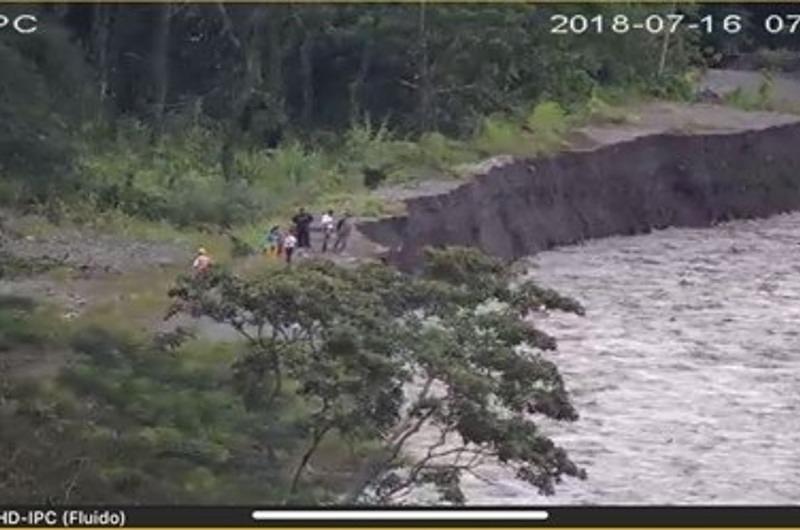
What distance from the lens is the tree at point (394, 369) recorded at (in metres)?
5.21

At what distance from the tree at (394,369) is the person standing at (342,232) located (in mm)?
586

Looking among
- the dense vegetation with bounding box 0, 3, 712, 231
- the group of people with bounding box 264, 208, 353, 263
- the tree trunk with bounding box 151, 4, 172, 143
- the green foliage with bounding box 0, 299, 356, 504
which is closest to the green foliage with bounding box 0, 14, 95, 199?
the dense vegetation with bounding box 0, 3, 712, 231

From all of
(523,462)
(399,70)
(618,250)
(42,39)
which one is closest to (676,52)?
(399,70)

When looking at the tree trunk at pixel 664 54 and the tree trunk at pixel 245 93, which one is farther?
the tree trunk at pixel 245 93

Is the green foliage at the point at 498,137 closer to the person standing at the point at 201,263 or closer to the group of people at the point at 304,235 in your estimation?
the group of people at the point at 304,235

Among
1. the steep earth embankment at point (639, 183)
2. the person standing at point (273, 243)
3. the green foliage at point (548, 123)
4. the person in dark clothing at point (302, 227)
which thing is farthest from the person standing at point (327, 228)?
the green foliage at point (548, 123)

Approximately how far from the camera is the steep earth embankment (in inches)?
314

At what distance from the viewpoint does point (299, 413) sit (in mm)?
5344

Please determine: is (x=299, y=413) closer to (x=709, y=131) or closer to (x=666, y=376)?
(x=666, y=376)

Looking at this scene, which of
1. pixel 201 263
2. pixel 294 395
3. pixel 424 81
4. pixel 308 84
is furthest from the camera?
pixel 424 81

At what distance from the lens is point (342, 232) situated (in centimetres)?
617

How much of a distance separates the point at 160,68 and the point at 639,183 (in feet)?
12.3

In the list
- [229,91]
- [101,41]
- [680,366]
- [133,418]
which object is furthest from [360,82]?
[680,366]

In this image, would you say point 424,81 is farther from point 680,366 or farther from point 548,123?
point 680,366
